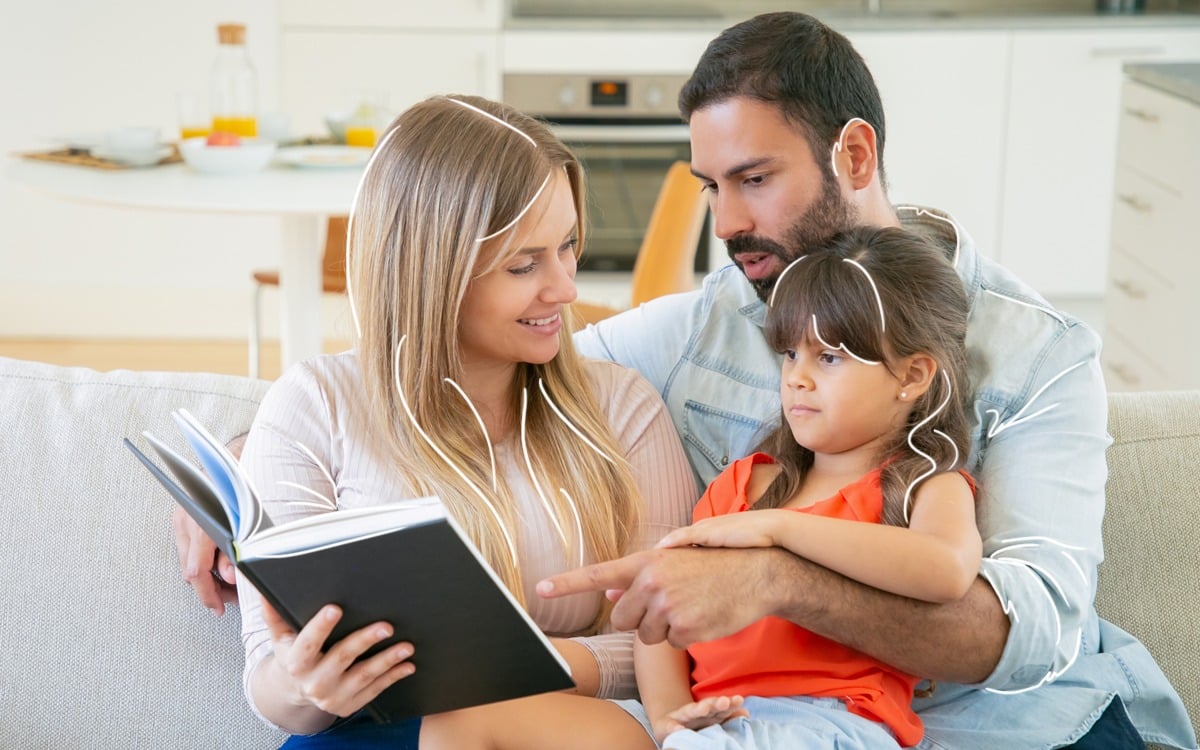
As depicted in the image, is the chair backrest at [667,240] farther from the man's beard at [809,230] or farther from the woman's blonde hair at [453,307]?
the woman's blonde hair at [453,307]

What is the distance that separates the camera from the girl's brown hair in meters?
1.49

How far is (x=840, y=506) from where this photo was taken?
1.50 metres

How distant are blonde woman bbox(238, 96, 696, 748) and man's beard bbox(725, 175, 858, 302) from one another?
0.24m

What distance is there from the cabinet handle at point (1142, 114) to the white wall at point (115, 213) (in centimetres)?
274

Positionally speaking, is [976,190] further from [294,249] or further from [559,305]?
[559,305]

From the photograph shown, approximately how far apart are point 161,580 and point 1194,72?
10.3 ft

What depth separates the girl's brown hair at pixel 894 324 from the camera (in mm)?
1489

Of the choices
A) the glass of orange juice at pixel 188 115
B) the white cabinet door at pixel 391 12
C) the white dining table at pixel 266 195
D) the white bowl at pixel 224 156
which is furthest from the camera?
the white cabinet door at pixel 391 12

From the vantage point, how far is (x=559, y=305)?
5.20 ft

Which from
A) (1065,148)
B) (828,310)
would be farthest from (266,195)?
(1065,148)
